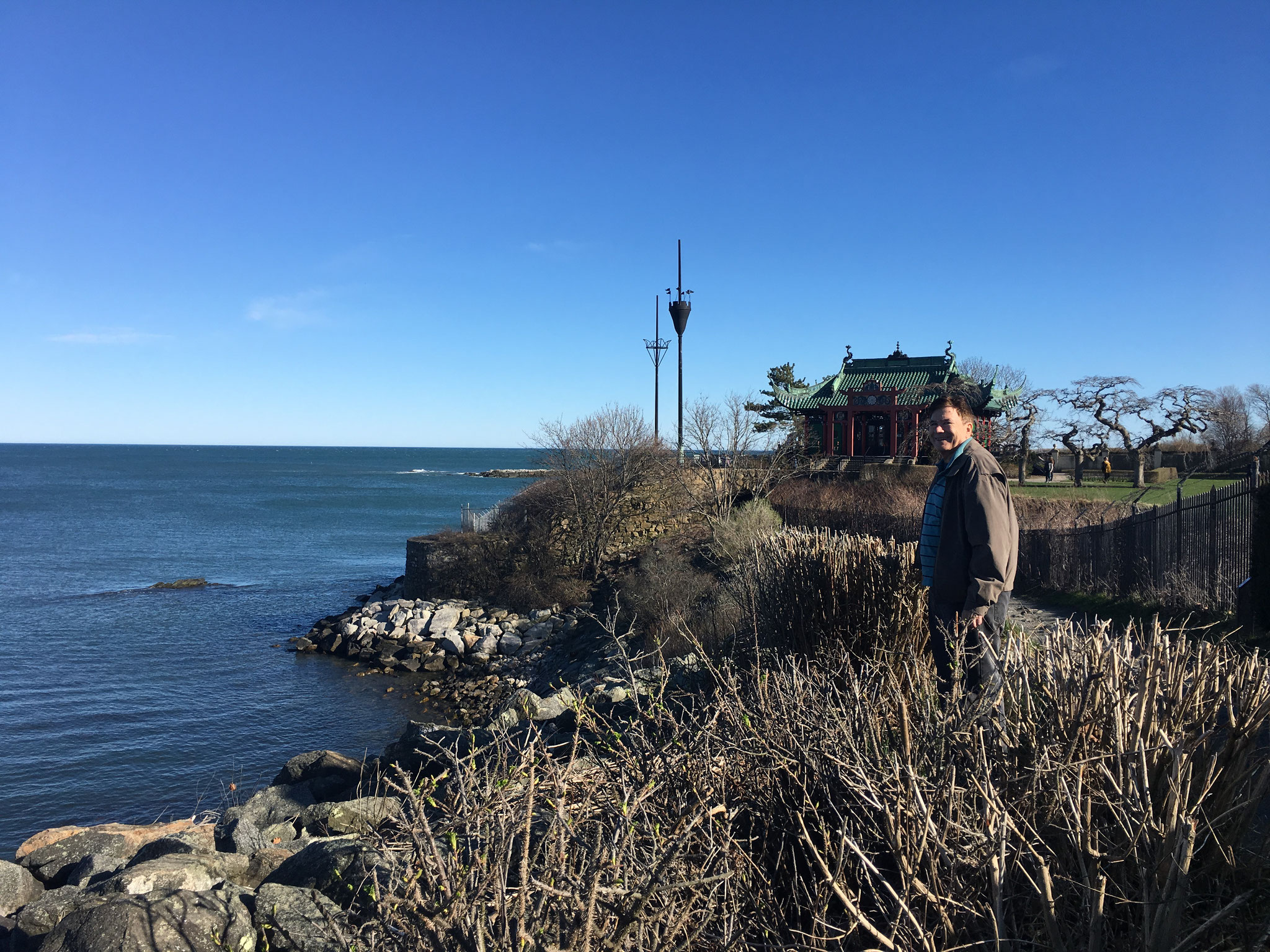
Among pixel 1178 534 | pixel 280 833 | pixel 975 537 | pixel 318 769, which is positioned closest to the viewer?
pixel 975 537

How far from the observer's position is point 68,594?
28.2 metres

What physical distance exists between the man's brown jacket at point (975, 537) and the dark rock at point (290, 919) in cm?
346

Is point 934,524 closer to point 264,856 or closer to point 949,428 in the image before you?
point 949,428

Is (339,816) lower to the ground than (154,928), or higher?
lower

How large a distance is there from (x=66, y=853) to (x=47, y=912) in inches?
99.4

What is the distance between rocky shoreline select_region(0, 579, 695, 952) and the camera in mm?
3637

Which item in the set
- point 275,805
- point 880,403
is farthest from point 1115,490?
point 275,805

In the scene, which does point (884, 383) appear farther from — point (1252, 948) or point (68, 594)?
point (1252, 948)

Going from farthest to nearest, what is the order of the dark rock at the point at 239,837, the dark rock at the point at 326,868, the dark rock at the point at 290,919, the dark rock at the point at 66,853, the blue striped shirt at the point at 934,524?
the dark rock at the point at 239,837 → the dark rock at the point at 66,853 → the blue striped shirt at the point at 934,524 → the dark rock at the point at 326,868 → the dark rock at the point at 290,919

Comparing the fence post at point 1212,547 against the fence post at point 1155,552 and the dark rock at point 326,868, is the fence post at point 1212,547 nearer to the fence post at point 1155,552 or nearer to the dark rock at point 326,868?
the fence post at point 1155,552

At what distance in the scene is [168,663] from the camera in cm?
1984

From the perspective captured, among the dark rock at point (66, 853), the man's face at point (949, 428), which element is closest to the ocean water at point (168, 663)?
the dark rock at point (66, 853)

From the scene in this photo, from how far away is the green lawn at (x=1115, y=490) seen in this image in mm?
24225

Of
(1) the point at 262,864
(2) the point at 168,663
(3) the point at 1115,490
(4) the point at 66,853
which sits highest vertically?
(3) the point at 1115,490
